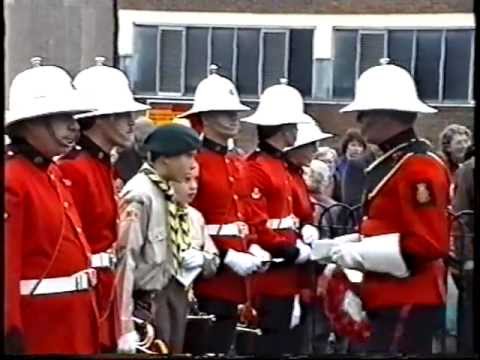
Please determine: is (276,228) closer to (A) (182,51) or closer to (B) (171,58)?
(A) (182,51)

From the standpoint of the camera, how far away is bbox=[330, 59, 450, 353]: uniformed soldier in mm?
4152

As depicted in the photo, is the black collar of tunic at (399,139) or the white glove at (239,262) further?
the white glove at (239,262)

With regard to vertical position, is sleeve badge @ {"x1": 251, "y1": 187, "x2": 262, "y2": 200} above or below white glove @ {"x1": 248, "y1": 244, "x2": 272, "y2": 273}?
above

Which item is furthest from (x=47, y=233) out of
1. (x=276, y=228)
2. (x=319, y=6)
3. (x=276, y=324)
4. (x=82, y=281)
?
(x=319, y=6)

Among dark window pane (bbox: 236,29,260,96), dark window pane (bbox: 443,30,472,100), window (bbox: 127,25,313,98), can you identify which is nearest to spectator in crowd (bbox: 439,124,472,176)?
dark window pane (bbox: 443,30,472,100)

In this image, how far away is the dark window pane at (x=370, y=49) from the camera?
11.1m

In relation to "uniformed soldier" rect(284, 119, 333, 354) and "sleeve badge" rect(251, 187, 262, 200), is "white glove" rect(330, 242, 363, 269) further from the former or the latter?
"uniformed soldier" rect(284, 119, 333, 354)

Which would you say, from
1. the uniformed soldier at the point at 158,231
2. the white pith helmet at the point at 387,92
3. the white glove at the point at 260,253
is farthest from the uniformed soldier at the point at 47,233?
the white glove at the point at 260,253

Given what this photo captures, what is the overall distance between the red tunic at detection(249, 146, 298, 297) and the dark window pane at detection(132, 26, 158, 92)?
471 centimetres

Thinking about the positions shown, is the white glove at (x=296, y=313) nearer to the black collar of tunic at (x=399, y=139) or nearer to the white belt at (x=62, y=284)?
the black collar of tunic at (x=399, y=139)

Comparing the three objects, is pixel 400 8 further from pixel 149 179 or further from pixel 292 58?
pixel 149 179

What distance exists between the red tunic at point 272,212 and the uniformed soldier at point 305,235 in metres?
0.09

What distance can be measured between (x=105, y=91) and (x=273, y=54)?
755 cm

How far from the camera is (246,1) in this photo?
10641 mm
